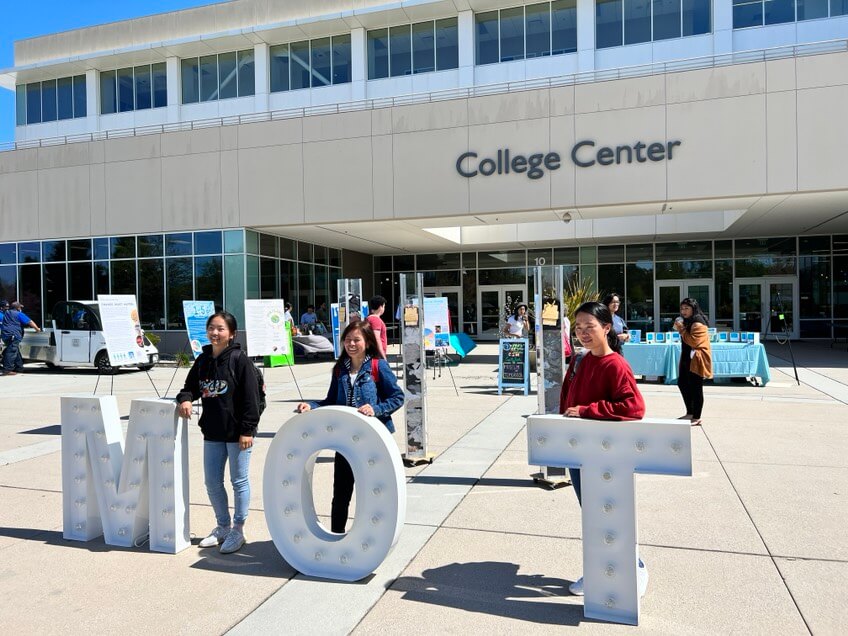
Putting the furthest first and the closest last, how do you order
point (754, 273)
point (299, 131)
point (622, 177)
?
point (754, 273), point (299, 131), point (622, 177)

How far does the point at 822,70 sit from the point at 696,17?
31.5ft

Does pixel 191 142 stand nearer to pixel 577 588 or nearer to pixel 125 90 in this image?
pixel 125 90

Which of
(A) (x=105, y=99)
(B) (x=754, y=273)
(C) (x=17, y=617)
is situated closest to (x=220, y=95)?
(A) (x=105, y=99)

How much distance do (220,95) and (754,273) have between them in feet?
77.0

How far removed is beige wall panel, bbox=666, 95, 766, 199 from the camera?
49.5 ft

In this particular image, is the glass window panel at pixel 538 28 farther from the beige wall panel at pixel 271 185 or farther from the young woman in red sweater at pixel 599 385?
the young woman in red sweater at pixel 599 385

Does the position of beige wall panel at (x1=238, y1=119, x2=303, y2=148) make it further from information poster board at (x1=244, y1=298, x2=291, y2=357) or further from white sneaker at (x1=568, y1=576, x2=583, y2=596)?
white sneaker at (x1=568, y1=576, x2=583, y2=596)

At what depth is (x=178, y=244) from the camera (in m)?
20.4

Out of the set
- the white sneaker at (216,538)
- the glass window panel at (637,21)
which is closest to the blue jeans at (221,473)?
the white sneaker at (216,538)

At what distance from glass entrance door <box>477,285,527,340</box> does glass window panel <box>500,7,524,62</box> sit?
9.49 meters

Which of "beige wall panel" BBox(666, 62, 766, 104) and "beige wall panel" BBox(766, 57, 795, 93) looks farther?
"beige wall panel" BBox(666, 62, 766, 104)

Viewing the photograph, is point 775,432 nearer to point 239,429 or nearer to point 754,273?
point 239,429

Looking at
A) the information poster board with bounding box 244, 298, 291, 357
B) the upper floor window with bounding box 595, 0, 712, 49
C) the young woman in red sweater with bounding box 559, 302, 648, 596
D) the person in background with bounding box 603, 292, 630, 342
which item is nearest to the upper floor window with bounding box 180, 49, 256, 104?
the upper floor window with bounding box 595, 0, 712, 49

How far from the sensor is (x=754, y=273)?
25422 mm
